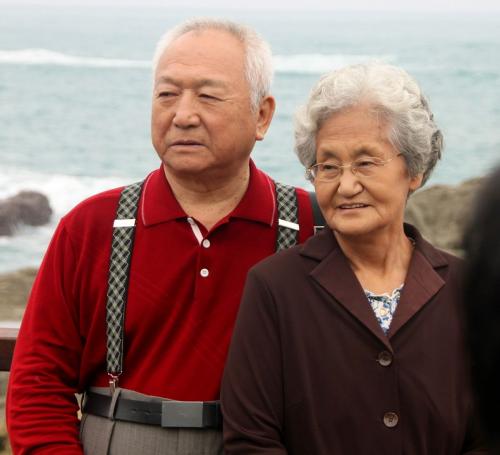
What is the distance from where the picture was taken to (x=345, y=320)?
2105mm

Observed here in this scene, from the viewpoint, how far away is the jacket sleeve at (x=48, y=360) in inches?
89.0

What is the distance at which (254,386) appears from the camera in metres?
2.07

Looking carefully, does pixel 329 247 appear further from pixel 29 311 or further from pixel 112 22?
pixel 112 22

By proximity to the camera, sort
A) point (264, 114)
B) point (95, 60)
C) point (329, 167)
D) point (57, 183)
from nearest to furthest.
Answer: point (329, 167), point (264, 114), point (57, 183), point (95, 60)

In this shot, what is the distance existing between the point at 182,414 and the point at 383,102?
0.77 metres

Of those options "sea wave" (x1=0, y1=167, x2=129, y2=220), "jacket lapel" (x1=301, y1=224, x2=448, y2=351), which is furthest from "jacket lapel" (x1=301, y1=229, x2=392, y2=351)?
"sea wave" (x1=0, y1=167, x2=129, y2=220)

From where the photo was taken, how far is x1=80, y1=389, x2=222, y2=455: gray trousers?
219cm

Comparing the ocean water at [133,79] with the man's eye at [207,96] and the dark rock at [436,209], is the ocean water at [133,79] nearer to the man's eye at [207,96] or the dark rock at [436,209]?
the dark rock at [436,209]

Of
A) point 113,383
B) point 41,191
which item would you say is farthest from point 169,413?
point 41,191

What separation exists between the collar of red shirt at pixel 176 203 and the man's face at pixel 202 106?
6cm

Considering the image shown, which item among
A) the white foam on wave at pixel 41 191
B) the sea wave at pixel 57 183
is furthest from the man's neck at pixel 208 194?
the sea wave at pixel 57 183

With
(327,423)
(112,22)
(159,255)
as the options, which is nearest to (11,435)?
(159,255)

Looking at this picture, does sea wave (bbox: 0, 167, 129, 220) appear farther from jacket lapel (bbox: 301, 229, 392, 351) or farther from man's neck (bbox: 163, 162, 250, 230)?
jacket lapel (bbox: 301, 229, 392, 351)

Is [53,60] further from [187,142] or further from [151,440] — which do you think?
[151,440]
